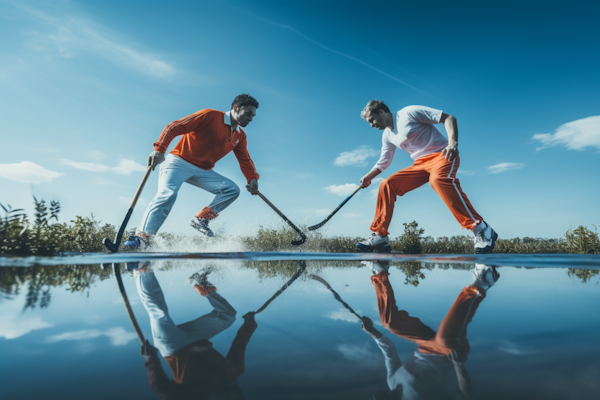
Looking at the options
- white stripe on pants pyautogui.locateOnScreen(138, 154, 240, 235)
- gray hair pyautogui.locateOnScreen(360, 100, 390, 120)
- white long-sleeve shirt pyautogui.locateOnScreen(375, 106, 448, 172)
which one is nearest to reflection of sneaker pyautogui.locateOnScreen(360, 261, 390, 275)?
white long-sleeve shirt pyautogui.locateOnScreen(375, 106, 448, 172)

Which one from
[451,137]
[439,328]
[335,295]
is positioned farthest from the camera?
[451,137]

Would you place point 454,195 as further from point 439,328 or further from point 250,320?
point 250,320

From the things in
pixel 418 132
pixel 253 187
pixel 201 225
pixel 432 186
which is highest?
pixel 418 132

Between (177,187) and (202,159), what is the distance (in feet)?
1.94

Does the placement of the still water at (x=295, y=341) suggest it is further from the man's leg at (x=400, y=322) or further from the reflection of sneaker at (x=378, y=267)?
the reflection of sneaker at (x=378, y=267)

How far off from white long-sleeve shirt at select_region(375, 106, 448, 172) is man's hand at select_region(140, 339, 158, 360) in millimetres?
4180

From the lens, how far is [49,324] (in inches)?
37.1

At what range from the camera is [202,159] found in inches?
181

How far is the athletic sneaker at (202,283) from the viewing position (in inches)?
55.4

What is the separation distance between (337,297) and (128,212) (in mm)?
3471

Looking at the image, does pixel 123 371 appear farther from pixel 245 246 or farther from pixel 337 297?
pixel 245 246

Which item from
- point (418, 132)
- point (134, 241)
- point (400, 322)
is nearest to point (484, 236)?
point (418, 132)

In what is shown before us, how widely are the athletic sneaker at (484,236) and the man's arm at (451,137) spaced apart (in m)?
0.90

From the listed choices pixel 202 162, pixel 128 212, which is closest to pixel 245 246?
pixel 202 162
